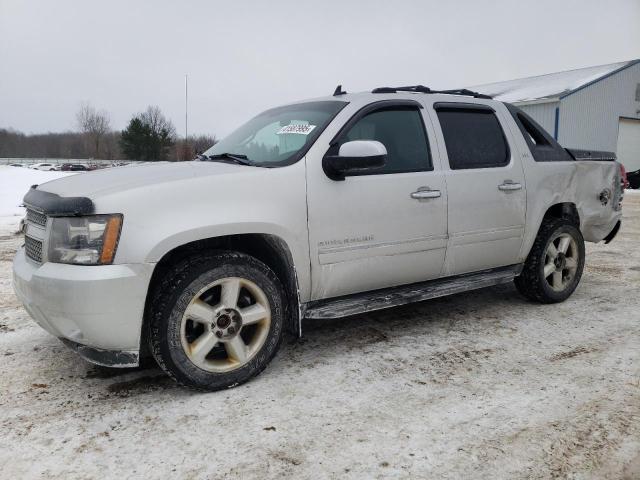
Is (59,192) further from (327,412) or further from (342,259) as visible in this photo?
(327,412)

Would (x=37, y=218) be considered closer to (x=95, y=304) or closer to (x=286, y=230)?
(x=95, y=304)

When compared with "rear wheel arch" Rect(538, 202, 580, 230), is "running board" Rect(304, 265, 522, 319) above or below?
below

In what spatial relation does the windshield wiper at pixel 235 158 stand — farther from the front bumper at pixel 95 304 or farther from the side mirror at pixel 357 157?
the front bumper at pixel 95 304

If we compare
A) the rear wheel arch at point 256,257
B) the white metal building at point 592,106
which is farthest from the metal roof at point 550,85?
the rear wheel arch at point 256,257

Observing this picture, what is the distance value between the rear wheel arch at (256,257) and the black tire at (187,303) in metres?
0.08

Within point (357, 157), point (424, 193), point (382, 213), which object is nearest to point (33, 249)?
point (357, 157)

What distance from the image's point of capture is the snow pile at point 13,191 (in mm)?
10344

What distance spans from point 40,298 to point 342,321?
7.37 feet

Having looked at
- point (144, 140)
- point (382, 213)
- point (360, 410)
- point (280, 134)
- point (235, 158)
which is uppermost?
point (144, 140)

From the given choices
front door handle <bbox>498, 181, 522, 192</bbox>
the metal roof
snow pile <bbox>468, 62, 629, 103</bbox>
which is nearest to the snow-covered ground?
front door handle <bbox>498, 181, 522, 192</bbox>

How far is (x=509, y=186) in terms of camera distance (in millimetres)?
4020

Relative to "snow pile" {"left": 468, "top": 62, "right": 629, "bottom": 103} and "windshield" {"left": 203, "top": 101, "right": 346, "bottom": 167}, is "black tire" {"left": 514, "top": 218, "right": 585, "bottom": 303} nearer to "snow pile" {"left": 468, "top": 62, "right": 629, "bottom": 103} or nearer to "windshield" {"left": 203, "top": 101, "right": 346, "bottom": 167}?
"windshield" {"left": 203, "top": 101, "right": 346, "bottom": 167}

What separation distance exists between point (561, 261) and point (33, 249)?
4182 millimetres

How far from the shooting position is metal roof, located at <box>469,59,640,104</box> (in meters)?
24.0
